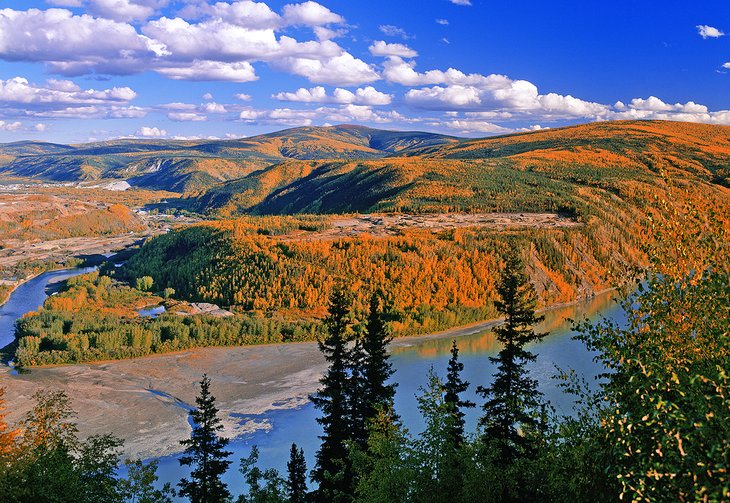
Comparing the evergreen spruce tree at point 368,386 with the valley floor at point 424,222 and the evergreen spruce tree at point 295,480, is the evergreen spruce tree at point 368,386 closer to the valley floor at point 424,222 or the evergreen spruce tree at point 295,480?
the evergreen spruce tree at point 295,480

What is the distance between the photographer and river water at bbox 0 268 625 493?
51625 mm

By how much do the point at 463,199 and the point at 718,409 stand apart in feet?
552

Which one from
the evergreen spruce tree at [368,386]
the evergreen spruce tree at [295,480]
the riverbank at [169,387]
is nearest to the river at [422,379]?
the riverbank at [169,387]

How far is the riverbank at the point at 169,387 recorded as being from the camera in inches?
2242

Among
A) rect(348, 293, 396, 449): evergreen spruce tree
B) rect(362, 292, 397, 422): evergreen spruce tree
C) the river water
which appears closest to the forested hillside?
the river water

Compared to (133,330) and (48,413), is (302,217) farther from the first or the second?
(48,413)

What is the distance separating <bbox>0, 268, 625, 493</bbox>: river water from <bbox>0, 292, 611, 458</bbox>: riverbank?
2.27 metres

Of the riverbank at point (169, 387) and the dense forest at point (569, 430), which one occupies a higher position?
the dense forest at point (569, 430)

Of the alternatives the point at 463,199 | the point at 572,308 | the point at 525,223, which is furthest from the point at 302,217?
the point at 572,308

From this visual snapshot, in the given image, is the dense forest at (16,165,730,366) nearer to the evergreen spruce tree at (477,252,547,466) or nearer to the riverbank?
the riverbank

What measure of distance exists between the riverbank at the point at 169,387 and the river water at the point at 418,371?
7.43 feet

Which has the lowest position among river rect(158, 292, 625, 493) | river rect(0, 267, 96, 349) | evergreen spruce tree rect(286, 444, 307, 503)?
river rect(158, 292, 625, 493)

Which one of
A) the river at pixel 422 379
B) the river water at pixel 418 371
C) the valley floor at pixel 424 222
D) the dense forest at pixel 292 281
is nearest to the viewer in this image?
the river at pixel 422 379

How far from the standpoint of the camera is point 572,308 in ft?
373
